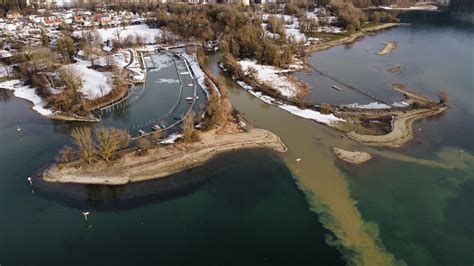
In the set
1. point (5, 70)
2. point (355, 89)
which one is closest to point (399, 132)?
point (355, 89)

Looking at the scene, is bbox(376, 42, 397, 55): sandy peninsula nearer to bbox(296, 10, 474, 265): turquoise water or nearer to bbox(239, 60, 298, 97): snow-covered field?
bbox(296, 10, 474, 265): turquoise water

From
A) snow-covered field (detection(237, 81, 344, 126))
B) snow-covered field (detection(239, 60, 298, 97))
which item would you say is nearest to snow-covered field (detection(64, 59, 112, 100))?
snow-covered field (detection(237, 81, 344, 126))

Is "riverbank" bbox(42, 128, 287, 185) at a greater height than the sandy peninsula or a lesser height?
lesser

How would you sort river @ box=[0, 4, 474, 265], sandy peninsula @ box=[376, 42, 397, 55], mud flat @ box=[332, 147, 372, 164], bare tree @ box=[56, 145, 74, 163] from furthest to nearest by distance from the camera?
sandy peninsula @ box=[376, 42, 397, 55] → mud flat @ box=[332, 147, 372, 164] → bare tree @ box=[56, 145, 74, 163] → river @ box=[0, 4, 474, 265]

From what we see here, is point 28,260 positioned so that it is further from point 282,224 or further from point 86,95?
point 86,95

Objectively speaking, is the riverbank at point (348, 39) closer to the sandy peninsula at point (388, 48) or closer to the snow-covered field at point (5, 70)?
the sandy peninsula at point (388, 48)

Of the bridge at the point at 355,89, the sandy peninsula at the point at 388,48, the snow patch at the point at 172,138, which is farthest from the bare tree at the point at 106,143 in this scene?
the sandy peninsula at the point at 388,48

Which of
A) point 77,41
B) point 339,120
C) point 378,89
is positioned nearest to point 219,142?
point 339,120
